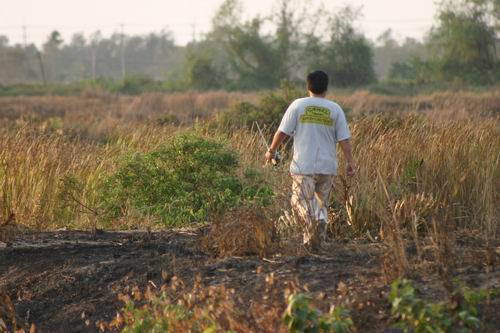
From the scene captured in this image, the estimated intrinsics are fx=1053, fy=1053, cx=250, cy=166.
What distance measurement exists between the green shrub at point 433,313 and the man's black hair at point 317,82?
2.92 m

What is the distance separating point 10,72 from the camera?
92.1 metres

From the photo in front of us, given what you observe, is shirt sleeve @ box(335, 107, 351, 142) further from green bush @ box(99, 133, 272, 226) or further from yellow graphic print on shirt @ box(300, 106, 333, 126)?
green bush @ box(99, 133, 272, 226)

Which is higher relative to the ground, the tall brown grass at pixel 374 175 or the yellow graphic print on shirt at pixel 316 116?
the yellow graphic print on shirt at pixel 316 116

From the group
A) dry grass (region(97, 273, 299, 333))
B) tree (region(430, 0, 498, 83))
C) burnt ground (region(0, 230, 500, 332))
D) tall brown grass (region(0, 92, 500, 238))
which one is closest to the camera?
dry grass (region(97, 273, 299, 333))

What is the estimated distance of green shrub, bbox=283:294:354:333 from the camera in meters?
5.21

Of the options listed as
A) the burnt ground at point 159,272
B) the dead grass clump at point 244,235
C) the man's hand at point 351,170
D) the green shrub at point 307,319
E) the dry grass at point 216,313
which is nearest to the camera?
the green shrub at point 307,319

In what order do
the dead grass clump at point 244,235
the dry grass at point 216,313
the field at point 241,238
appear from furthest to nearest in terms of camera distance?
the dead grass clump at point 244,235 → the field at point 241,238 → the dry grass at point 216,313

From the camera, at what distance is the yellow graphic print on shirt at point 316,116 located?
26.6ft

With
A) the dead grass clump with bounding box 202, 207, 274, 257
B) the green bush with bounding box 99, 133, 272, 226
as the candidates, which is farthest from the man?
the green bush with bounding box 99, 133, 272, 226

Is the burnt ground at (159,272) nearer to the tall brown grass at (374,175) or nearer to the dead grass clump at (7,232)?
the dead grass clump at (7,232)

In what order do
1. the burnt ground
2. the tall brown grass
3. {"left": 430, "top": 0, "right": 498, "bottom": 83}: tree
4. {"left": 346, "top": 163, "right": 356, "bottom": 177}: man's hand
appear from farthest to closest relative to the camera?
{"left": 430, "top": 0, "right": 498, "bottom": 83}: tree, the tall brown grass, {"left": 346, "top": 163, "right": 356, "bottom": 177}: man's hand, the burnt ground

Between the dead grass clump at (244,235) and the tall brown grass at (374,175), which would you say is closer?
the dead grass clump at (244,235)

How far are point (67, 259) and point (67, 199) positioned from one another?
9.14 ft

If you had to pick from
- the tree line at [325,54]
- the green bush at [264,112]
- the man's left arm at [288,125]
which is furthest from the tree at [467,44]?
the man's left arm at [288,125]
